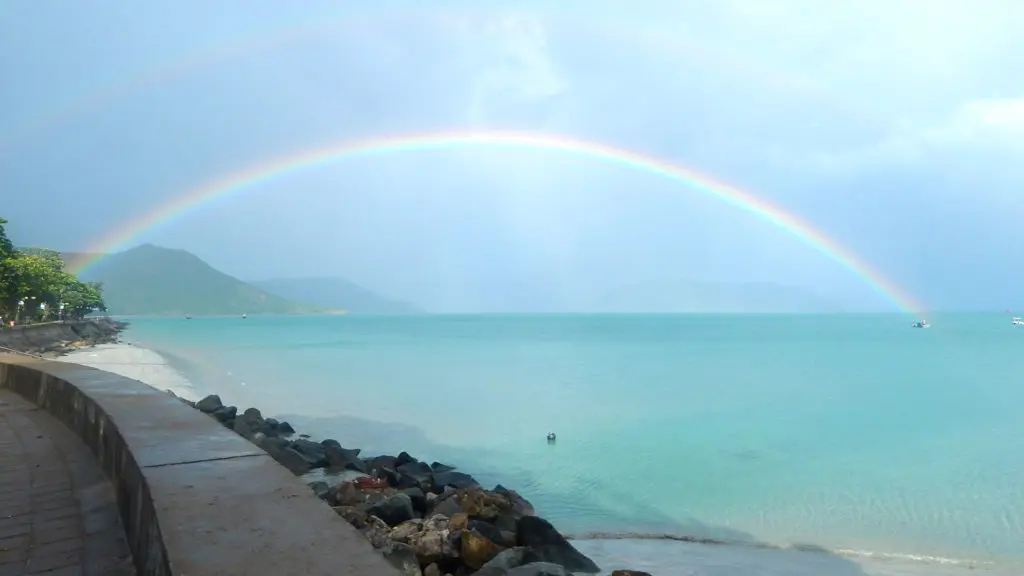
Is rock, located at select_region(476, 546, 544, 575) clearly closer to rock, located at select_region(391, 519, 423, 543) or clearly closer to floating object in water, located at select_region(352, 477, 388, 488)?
rock, located at select_region(391, 519, 423, 543)

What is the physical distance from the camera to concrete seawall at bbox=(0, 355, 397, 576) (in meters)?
2.83

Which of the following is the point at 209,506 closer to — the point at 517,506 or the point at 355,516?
the point at 355,516

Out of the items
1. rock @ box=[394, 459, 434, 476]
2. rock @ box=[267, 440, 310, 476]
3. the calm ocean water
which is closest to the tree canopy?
the calm ocean water

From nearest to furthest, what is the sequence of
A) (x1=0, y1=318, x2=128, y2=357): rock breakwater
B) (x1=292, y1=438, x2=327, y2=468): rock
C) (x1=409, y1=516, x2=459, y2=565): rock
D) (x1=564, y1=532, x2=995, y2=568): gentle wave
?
(x1=409, y1=516, x2=459, y2=565): rock < (x1=564, y1=532, x2=995, y2=568): gentle wave < (x1=292, y1=438, x2=327, y2=468): rock < (x1=0, y1=318, x2=128, y2=357): rock breakwater

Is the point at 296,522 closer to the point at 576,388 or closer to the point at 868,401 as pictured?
the point at 576,388

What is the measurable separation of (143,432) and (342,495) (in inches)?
202

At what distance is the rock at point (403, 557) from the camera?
22.7 feet

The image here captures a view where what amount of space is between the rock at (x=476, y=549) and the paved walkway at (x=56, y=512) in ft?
13.3

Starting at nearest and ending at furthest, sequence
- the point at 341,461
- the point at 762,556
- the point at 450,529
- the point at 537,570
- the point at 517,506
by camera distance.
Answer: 1. the point at 537,570
2. the point at 450,529
3. the point at 762,556
4. the point at 517,506
5. the point at 341,461

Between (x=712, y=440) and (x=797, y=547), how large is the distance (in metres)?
13.0

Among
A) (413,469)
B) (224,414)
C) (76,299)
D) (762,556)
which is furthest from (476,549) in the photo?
(76,299)

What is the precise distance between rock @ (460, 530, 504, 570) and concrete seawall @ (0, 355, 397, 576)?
3495 mm

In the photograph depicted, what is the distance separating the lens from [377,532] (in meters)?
8.06

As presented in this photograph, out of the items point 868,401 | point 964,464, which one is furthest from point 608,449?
point 868,401
